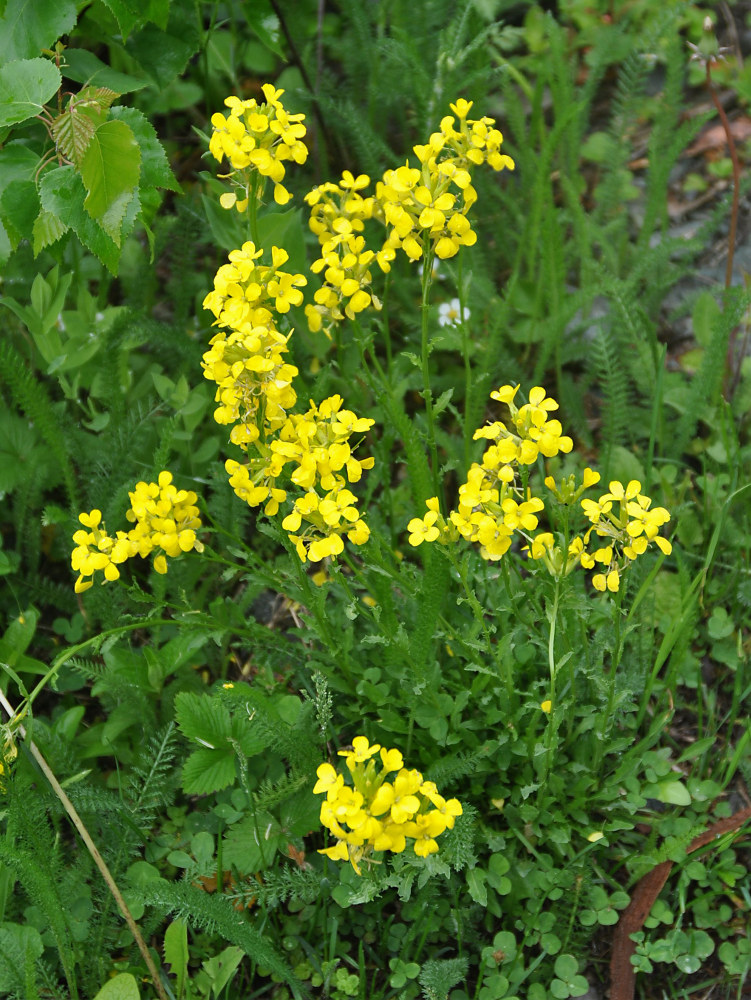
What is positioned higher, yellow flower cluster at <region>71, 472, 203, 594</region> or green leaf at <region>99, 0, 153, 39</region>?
green leaf at <region>99, 0, 153, 39</region>

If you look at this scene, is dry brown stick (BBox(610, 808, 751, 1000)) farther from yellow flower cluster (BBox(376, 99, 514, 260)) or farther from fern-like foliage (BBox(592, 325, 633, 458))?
yellow flower cluster (BBox(376, 99, 514, 260))

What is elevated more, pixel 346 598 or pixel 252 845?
pixel 346 598

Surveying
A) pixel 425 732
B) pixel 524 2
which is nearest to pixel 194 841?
pixel 425 732

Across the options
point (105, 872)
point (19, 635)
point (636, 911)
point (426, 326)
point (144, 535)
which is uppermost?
point (426, 326)

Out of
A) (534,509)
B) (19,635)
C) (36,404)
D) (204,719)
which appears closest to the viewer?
(534,509)

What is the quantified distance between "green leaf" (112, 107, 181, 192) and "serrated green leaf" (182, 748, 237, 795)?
3.53 feet

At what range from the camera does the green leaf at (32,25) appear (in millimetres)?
1739

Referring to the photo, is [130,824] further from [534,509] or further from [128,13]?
[128,13]

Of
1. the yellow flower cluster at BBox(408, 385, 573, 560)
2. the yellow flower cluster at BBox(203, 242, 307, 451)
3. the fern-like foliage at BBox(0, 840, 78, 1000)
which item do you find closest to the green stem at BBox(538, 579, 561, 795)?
the yellow flower cluster at BBox(408, 385, 573, 560)

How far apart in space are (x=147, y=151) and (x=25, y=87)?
228 millimetres

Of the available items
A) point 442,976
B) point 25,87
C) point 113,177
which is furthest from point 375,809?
point 25,87

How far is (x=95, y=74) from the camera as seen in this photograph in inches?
72.9

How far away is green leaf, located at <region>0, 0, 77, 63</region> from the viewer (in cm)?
174

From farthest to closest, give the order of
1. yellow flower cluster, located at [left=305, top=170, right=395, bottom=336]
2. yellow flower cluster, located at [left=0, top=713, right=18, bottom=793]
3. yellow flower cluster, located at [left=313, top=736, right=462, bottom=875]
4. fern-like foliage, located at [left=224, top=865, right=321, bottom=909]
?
1. fern-like foliage, located at [left=224, top=865, right=321, bottom=909]
2. yellow flower cluster, located at [left=305, top=170, right=395, bottom=336]
3. yellow flower cluster, located at [left=0, top=713, right=18, bottom=793]
4. yellow flower cluster, located at [left=313, top=736, right=462, bottom=875]
